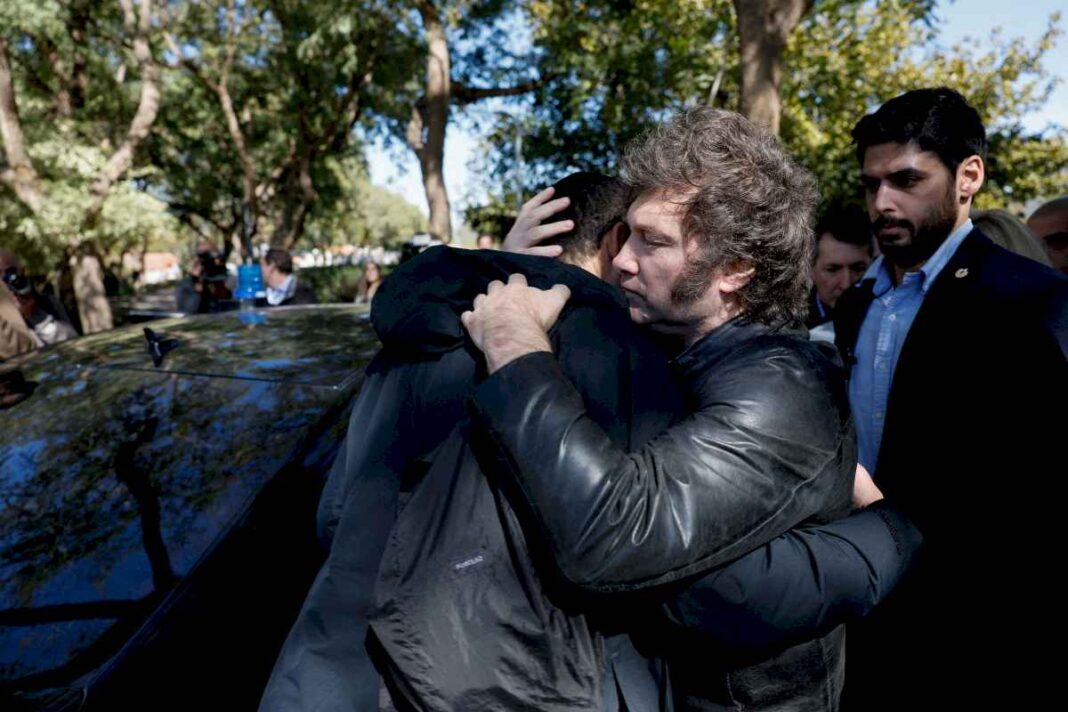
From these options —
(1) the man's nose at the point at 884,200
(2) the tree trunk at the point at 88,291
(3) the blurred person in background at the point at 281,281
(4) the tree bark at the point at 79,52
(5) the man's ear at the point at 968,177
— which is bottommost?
(2) the tree trunk at the point at 88,291

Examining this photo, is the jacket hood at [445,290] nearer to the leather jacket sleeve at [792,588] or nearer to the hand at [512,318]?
the hand at [512,318]

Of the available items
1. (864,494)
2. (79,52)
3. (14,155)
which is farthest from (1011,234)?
(79,52)

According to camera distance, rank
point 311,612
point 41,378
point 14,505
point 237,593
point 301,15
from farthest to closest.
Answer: point 301,15, point 41,378, point 14,505, point 237,593, point 311,612

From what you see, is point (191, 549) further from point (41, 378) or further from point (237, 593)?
point (41, 378)

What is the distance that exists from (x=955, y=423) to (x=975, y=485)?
0.16 m

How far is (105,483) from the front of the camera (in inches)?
77.6

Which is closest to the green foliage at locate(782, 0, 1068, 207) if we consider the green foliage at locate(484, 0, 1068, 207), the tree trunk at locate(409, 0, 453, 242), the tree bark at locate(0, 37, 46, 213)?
the green foliage at locate(484, 0, 1068, 207)

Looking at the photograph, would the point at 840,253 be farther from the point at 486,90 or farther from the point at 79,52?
the point at 79,52

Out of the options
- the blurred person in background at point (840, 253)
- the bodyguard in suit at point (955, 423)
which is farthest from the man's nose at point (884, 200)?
the blurred person in background at point (840, 253)

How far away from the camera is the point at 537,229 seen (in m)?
1.52

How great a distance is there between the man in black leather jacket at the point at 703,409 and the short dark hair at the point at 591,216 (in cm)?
10

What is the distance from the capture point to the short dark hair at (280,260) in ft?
21.1

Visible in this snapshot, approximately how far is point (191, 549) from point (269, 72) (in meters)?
18.0

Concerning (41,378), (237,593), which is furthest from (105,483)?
(41,378)
